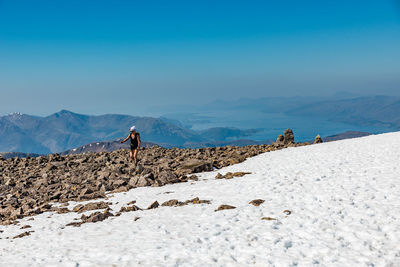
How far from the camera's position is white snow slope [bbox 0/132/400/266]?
9.58 meters

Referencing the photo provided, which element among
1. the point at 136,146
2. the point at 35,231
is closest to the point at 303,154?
the point at 136,146

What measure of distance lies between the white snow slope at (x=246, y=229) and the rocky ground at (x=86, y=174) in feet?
7.12

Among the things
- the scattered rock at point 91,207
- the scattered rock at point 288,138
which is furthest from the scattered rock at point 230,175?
the scattered rock at point 288,138

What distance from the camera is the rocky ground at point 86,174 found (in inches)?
778

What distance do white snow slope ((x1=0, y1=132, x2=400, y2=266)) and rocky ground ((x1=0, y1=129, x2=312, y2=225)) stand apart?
2.17m

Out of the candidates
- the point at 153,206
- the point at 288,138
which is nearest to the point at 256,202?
the point at 153,206

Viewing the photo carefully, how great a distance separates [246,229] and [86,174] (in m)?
17.6

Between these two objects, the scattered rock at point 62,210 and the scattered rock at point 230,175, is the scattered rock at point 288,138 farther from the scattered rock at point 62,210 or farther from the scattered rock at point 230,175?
the scattered rock at point 62,210

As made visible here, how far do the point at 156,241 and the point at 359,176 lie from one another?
41.9ft

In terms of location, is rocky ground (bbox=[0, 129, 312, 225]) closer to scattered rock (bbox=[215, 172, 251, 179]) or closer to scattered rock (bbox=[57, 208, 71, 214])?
scattered rock (bbox=[57, 208, 71, 214])

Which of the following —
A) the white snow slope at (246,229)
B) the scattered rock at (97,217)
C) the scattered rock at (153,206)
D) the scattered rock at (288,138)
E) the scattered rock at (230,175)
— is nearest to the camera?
the white snow slope at (246,229)

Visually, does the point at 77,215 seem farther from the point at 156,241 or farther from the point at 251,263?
the point at 251,263

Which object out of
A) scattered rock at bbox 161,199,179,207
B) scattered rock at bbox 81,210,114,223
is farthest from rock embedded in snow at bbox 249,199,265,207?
scattered rock at bbox 81,210,114,223

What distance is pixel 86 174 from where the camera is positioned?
83.2 feet
